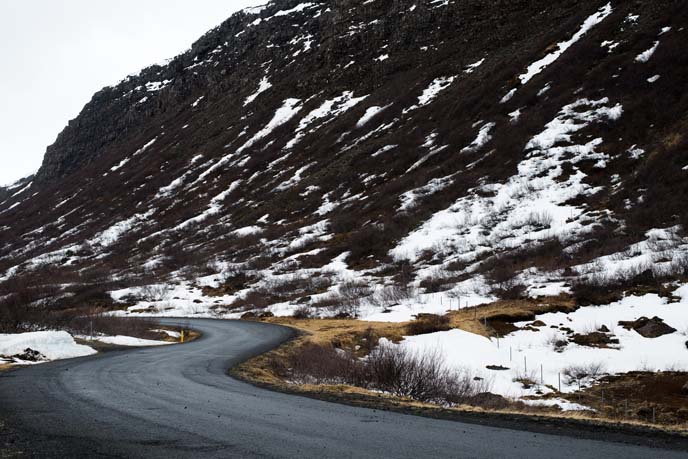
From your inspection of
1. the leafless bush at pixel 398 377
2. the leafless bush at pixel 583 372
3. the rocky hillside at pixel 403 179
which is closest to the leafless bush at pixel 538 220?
the rocky hillside at pixel 403 179

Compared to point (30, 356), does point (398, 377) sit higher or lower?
higher

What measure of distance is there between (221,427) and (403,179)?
37.8 m

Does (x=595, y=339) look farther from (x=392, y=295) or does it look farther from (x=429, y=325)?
(x=392, y=295)

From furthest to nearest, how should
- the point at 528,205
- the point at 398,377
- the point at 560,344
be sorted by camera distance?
1. the point at 528,205
2. the point at 560,344
3. the point at 398,377

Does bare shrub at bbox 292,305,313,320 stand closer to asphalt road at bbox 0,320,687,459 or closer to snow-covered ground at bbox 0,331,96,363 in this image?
snow-covered ground at bbox 0,331,96,363

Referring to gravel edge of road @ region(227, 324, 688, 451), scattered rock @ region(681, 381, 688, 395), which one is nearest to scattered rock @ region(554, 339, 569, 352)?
scattered rock @ region(681, 381, 688, 395)

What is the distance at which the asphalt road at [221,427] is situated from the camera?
5621mm

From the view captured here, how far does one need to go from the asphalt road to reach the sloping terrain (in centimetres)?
1054

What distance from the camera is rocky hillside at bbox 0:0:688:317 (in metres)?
27.2

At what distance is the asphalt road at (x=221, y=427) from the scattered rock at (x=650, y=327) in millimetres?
11235

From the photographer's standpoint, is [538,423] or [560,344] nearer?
[538,423]

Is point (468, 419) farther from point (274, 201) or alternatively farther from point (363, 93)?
point (363, 93)

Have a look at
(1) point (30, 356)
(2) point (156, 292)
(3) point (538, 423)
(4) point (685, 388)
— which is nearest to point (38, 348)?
(1) point (30, 356)

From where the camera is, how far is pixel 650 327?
1585 centimetres
